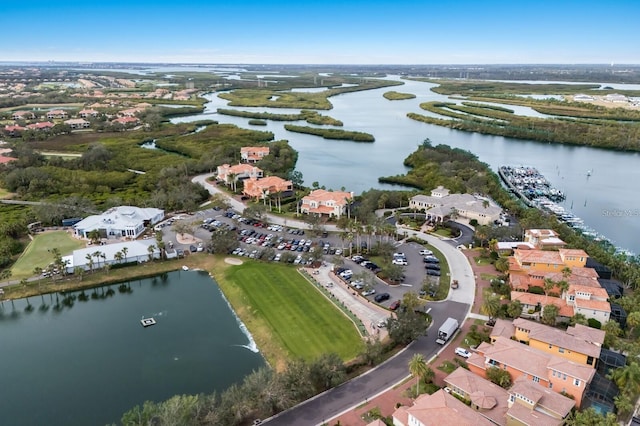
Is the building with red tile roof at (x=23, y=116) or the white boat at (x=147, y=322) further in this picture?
the building with red tile roof at (x=23, y=116)

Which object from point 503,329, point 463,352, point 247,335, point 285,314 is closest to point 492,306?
point 503,329

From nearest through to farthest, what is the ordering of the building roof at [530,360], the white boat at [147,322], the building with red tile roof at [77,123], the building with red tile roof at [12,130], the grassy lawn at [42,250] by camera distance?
1. the building roof at [530,360]
2. the white boat at [147,322]
3. the grassy lawn at [42,250]
4. the building with red tile roof at [12,130]
5. the building with red tile roof at [77,123]

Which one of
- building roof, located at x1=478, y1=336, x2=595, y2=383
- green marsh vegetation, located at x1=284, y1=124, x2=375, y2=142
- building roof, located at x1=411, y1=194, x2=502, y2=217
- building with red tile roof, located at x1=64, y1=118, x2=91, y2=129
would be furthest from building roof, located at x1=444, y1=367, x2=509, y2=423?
building with red tile roof, located at x1=64, y1=118, x2=91, y2=129

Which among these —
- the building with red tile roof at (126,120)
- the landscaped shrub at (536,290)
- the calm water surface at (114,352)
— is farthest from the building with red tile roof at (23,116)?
the landscaped shrub at (536,290)

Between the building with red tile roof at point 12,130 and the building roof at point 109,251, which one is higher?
the building with red tile roof at point 12,130

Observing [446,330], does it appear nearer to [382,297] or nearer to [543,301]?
[382,297]

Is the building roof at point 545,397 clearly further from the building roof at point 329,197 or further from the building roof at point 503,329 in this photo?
the building roof at point 329,197

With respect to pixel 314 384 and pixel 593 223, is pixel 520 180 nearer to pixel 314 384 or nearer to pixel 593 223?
pixel 593 223
